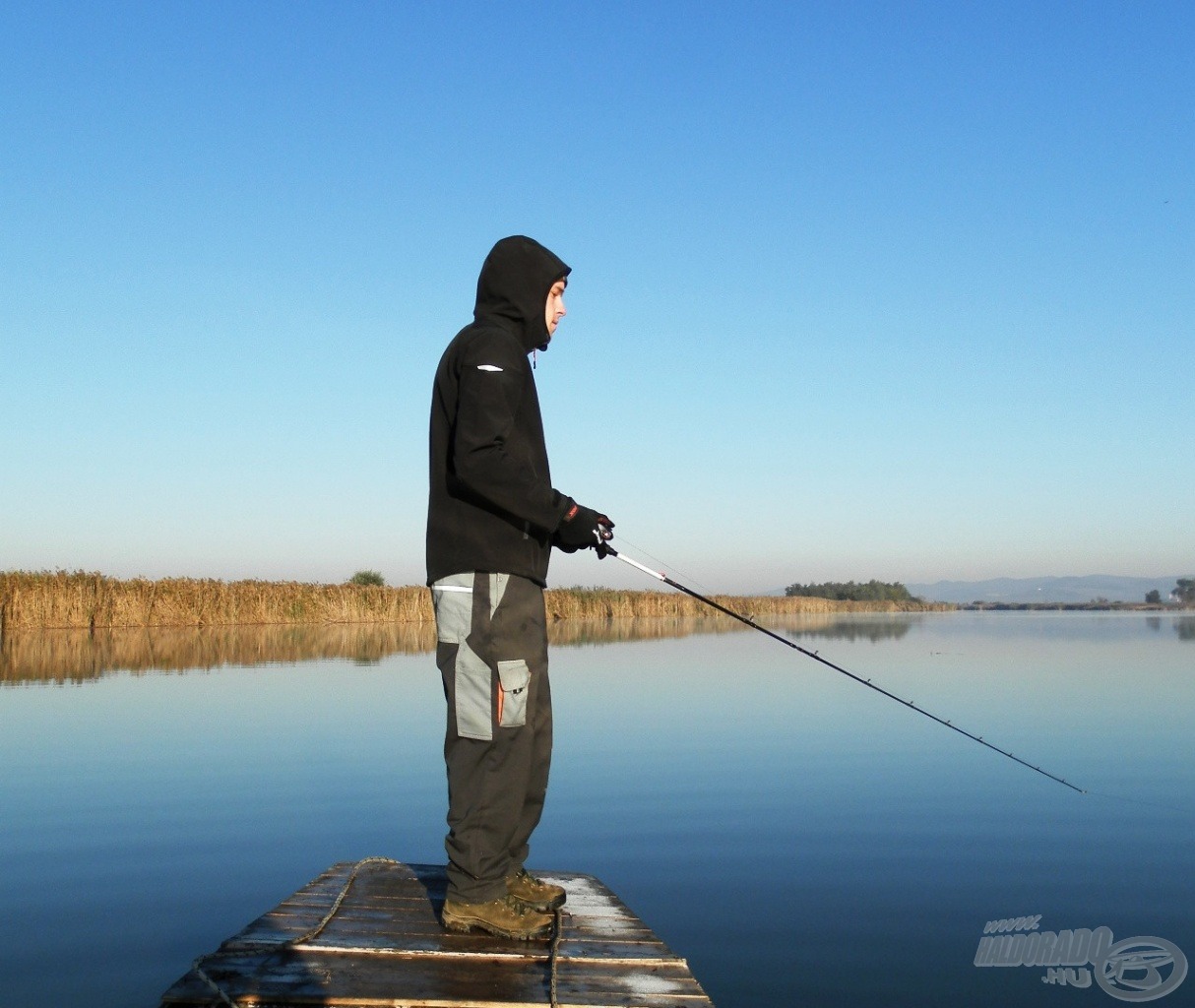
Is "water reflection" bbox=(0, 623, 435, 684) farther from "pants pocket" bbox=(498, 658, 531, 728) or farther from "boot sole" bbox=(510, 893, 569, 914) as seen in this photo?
"pants pocket" bbox=(498, 658, 531, 728)

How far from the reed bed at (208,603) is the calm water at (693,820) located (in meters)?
12.7

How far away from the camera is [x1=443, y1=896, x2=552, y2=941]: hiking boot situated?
3.72 metres

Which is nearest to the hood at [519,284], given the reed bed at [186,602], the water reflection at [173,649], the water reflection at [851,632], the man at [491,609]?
the man at [491,609]

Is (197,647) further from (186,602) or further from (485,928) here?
(485,928)

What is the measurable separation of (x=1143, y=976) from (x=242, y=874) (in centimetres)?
430

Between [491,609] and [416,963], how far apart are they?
1.10 metres

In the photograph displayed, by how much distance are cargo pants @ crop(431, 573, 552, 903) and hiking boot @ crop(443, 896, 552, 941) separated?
3cm

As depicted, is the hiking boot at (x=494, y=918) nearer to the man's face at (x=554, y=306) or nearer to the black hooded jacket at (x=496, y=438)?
the black hooded jacket at (x=496, y=438)

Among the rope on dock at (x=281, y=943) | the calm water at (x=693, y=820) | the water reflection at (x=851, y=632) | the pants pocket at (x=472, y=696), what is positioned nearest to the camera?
the rope on dock at (x=281, y=943)

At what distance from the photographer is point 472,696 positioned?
3.65m

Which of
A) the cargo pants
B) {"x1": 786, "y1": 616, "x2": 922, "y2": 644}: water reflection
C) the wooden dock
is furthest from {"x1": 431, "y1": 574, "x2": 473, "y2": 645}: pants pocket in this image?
{"x1": 786, "y1": 616, "x2": 922, "y2": 644}: water reflection

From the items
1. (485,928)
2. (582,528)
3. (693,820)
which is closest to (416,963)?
(485,928)

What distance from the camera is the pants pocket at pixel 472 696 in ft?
12.0

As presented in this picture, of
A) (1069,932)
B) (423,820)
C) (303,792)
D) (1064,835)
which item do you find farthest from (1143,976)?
(303,792)
